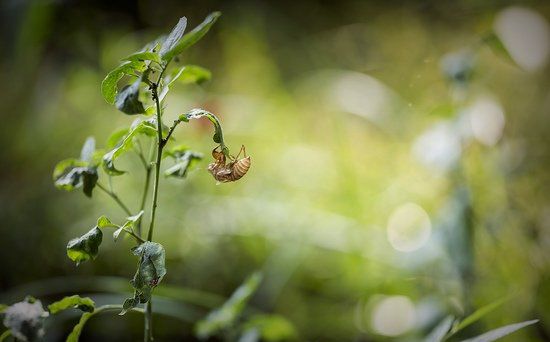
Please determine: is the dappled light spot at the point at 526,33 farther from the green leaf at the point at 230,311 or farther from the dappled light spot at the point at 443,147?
the green leaf at the point at 230,311

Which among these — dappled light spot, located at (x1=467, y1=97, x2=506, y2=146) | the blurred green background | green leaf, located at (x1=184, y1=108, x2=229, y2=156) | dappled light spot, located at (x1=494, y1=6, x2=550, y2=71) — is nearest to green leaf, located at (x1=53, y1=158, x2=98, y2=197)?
green leaf, located at (x1=184, y1=108, x2=229, y2=156)

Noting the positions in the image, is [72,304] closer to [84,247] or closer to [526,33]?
[84,247]

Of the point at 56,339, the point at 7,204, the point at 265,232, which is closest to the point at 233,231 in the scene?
the point at 265,232

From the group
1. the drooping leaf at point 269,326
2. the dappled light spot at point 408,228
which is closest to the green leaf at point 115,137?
the drooping leaf at point 269,326

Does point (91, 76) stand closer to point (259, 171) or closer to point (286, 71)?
point (259, 171)

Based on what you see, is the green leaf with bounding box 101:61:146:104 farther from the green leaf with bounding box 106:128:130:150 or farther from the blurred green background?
the blurred green background

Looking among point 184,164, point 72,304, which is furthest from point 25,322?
point 184,164
